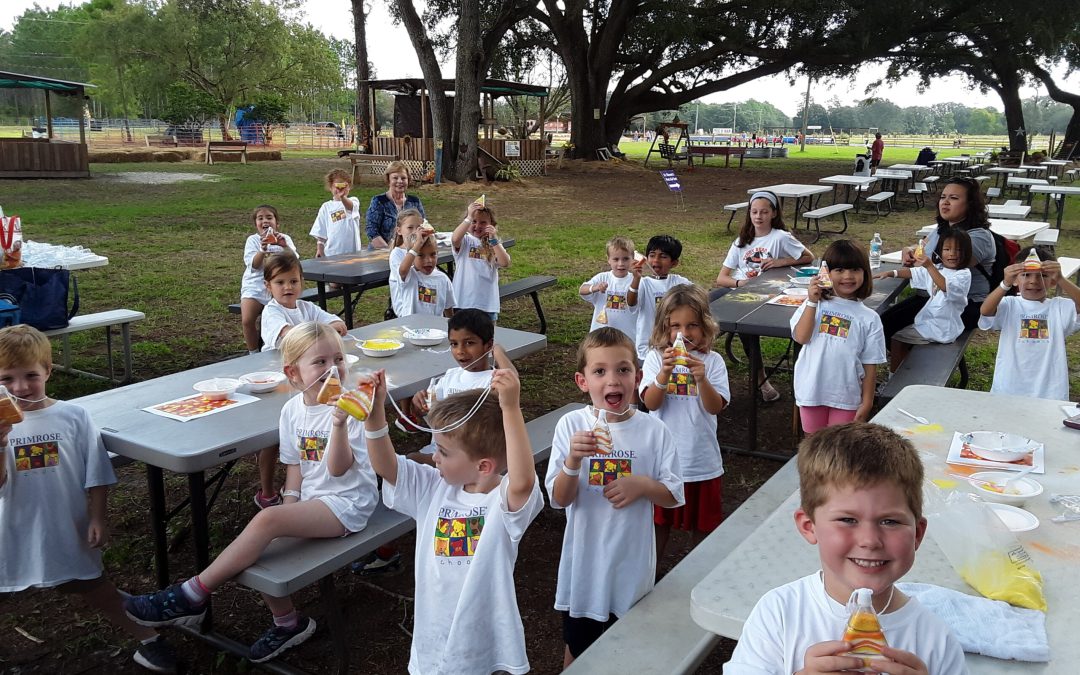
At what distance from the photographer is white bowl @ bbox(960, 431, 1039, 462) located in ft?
9.09

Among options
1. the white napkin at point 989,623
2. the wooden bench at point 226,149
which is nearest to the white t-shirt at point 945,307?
the white napkin at point 989,623

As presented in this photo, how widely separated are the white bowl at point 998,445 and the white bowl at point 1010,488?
0.10 m

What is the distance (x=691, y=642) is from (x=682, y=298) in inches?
66.1

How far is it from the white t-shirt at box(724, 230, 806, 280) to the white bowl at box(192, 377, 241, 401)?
13.9ft

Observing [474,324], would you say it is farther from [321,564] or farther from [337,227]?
[337,227]

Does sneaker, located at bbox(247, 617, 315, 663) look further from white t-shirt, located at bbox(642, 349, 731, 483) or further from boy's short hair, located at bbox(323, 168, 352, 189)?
boy's short hair, located at bbox(323, 168, 352, 189)

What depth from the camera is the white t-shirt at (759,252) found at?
22.1ft

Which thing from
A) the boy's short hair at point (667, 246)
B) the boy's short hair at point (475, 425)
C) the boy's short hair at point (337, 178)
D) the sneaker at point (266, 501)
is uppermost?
the boy's short hair at point (337, 178)

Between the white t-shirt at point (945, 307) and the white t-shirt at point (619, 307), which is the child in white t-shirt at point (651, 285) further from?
the white t-shirt at point (945, 307)

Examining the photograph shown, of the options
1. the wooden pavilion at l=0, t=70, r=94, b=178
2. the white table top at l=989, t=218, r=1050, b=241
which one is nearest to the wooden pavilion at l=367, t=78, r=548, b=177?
the wooden pavilion at l=0, t=70, r=94, b=178

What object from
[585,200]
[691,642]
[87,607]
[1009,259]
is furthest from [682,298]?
[585,200]

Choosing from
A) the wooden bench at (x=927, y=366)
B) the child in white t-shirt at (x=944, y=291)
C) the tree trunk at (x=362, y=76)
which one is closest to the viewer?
the wooden bench at (x=927, y=366)

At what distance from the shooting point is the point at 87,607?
3.72 metres

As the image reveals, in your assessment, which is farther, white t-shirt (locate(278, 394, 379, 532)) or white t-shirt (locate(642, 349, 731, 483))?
white t-shirt (locate(642, 349, 731, 483))
